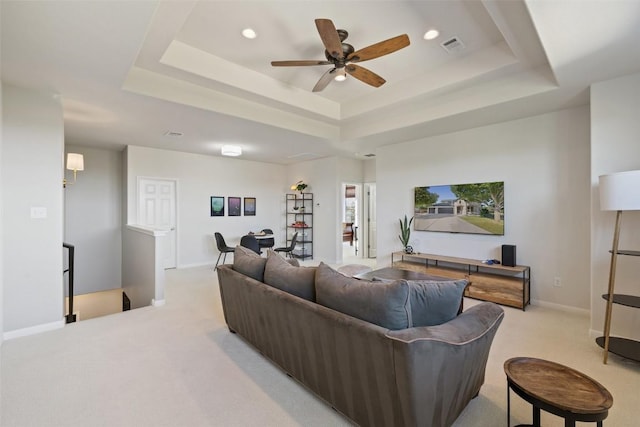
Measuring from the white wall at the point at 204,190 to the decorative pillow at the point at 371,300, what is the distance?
18.0 feet

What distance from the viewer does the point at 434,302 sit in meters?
1.74

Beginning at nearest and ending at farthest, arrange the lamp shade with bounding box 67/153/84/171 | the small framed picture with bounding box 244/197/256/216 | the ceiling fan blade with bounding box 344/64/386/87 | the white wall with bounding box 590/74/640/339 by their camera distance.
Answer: the white wall with bounding box 590/74/640/339, the ceiling fan blade with bounding box 344/64/386/87, the lamp shade with bounding box 67/153/84/171, the small framed picture with bounding box 244/197/256/216

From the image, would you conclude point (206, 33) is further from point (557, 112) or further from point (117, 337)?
point (557, 112)

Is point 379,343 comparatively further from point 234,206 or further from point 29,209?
point 234,206

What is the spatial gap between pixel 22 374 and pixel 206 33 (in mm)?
3334

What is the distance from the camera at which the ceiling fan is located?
2313 millimetres

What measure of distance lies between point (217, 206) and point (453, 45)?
18.9 feet

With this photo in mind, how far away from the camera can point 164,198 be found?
6277 millimetres

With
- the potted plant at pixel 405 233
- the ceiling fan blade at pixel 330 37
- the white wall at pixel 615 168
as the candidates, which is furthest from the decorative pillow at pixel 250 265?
the white wall at pixel 615 168

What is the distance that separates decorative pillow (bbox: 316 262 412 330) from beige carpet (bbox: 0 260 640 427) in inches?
28.9

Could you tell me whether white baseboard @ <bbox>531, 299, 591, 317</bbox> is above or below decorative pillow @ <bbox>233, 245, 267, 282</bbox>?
below

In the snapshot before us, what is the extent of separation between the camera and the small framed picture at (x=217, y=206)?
22.8ft

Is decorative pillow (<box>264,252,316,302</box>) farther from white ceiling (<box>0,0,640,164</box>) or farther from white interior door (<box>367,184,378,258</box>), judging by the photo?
white interior door (<box>367,184,378,258</box>)

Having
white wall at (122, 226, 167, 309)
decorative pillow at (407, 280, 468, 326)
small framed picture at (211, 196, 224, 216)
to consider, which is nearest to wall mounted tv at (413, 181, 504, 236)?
decorative pillow at (407, 280, 468, 326)
